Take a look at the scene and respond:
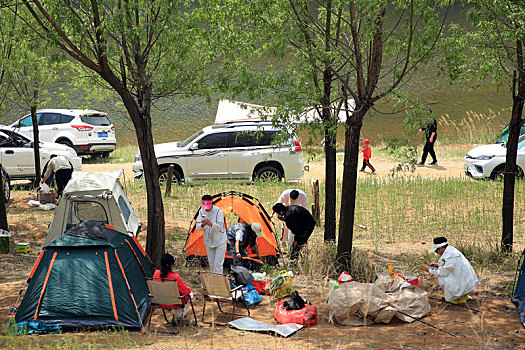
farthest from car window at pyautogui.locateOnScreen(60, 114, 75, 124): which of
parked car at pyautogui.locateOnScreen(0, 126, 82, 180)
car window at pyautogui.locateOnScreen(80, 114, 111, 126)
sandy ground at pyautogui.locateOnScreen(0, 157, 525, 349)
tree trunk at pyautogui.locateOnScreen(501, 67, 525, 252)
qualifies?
tree trunk at pyautogui.locateOnScreen(501, 67, 525, 252)

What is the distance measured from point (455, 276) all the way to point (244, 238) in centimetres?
349

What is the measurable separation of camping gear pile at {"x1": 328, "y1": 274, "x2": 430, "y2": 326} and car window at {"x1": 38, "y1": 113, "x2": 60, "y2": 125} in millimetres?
16823

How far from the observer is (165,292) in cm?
774

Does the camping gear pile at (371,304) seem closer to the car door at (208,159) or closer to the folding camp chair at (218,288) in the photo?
the folding camp chair at (218,288)

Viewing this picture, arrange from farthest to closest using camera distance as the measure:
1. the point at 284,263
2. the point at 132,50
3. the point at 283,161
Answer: the point at 283,161 < the point at 284,263 < the point at 132,50

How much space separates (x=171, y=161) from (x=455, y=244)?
8.93 m

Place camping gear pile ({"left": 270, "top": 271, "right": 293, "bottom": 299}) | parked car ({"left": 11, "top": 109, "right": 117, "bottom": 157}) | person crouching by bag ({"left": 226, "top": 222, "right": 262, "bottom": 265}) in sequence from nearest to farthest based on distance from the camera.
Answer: camping gear pile ({"left": 270, "top": 271, "right": 293, "bottom": 299}) → person crouching by bag ({"left": 226, "top": 222, "right": 262, "bottom": 265}) → parked car ({"left": 11, "top": 109, "right": 117, "bottom": 157})

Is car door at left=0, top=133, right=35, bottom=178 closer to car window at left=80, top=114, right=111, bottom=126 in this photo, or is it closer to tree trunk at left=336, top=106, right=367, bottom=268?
car window at left=80, top=114, right=111, bottom=126

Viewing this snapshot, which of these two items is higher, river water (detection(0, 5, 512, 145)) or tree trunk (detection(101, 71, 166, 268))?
river water (detection(0, 5, 512, 145))

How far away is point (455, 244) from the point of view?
35.9ft

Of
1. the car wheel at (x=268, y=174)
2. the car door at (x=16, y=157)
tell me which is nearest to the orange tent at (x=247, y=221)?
the car wheel at (x=268, y=174)

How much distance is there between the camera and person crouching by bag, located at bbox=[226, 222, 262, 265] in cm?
995

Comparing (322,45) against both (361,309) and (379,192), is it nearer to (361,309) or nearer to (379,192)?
(361,309)

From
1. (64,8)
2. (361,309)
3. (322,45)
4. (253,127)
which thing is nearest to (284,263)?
(361,309)
